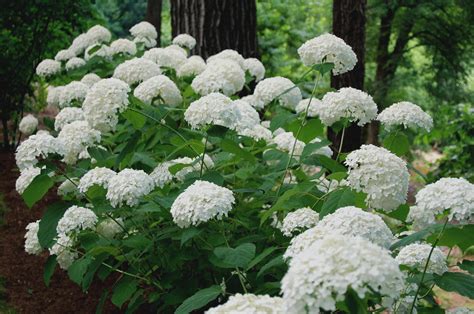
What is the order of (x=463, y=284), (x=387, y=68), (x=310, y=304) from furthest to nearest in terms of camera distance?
(x=387, y=68) < (x=463, y=284) < (x=310, y=304)

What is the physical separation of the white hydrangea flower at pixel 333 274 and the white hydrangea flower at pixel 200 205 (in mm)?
896

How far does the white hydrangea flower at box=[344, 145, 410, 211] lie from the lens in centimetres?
212

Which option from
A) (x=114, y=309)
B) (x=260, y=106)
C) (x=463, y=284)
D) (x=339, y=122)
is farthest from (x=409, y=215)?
(x=114, y=309)

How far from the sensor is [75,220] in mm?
2742

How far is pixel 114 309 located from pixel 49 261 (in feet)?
2.62

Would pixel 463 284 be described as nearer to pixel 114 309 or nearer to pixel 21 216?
pixel 114 309

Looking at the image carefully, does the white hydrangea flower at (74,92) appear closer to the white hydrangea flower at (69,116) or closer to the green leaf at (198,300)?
the white hydrangea flower at (69,116)

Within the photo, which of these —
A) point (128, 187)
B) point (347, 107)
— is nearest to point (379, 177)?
point (347, 107)

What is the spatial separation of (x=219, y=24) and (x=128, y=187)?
3376 mm

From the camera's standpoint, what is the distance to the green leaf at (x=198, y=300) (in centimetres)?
191

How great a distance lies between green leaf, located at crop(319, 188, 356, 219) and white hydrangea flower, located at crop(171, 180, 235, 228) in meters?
0.36

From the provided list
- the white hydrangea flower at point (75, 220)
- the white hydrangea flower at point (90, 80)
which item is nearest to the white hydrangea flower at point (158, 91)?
the white hydrangea flower at point (75, 220)

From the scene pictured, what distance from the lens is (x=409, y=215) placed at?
2.75m

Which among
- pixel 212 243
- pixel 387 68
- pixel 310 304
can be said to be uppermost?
pixel 310 304
